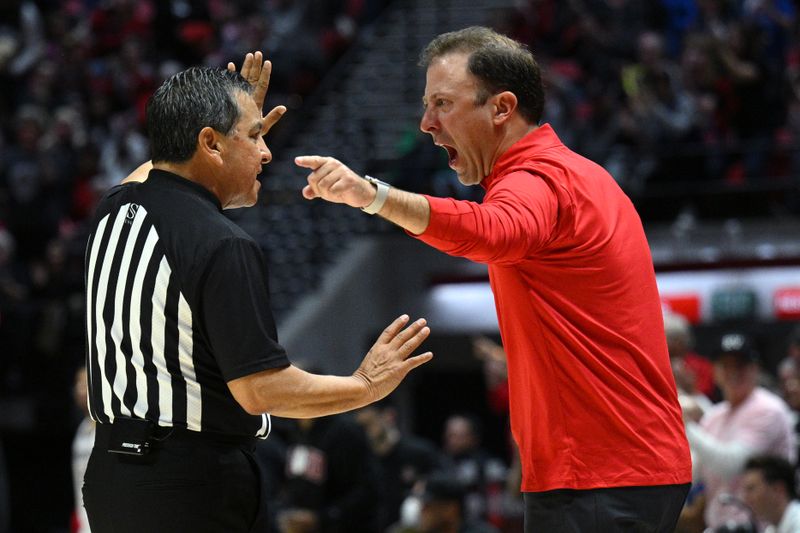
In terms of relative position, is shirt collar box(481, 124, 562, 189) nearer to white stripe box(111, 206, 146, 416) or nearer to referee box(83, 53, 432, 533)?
referee box(83, 53, 432, 533)

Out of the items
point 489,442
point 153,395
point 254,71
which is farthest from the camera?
point 489,442

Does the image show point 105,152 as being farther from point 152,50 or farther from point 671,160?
point 671,160

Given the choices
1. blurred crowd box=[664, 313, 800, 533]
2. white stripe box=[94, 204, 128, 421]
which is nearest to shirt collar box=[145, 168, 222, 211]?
white stripe box=[94, 204, 128, 421]

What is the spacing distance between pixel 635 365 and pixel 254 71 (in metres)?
1.51

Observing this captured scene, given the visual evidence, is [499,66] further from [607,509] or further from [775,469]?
[775,469]

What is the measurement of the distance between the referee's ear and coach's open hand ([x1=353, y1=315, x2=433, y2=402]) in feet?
2.10

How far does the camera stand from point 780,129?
11477 millimetres

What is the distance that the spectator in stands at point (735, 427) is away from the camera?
6.12 m

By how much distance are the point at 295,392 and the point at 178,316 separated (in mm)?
357

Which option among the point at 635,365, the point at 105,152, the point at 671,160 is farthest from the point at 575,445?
the point at 105,152

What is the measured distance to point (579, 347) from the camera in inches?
131

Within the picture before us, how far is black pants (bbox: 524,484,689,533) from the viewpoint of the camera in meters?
3.28

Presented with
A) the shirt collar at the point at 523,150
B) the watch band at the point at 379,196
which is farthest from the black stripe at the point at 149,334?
the shirt collar at the point at 523,150

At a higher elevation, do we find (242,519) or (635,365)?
(635,365)
